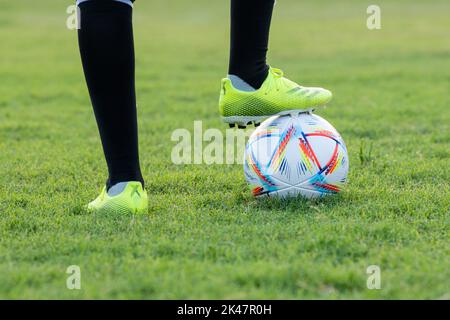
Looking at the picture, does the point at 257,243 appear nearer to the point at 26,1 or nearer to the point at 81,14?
the point at 81,14

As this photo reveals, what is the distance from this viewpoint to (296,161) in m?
4.12

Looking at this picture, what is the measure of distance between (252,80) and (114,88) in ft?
2.41

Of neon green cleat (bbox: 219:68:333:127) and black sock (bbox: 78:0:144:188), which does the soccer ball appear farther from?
black sock (bbox: 78:0:144:188)

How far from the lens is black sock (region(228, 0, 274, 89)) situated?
12.9 ft

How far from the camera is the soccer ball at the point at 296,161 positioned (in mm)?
4121

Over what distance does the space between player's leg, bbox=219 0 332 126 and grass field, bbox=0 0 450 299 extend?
0.52 m

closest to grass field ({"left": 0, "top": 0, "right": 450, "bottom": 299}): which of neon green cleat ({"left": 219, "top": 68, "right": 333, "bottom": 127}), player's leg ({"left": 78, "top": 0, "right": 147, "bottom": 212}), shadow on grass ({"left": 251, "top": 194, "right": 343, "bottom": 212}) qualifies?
shadow on grass ({"left": 251, "top": 194, "right": 343, "bottom": 212})

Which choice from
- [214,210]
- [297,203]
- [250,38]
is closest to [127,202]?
[214,210]

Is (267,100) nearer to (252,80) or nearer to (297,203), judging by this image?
(252,80)

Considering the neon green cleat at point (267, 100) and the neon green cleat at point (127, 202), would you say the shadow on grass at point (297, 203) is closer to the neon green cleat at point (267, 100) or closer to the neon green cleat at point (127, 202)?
the neon green cleat at point (267, 100)

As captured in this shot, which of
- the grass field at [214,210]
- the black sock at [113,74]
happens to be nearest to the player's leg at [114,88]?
the black sock at [113,74]

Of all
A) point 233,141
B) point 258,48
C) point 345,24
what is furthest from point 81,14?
point 345,24

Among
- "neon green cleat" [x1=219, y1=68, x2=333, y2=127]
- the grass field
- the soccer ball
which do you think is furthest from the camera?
the soccer ball

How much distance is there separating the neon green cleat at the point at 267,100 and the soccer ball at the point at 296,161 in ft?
0.37
